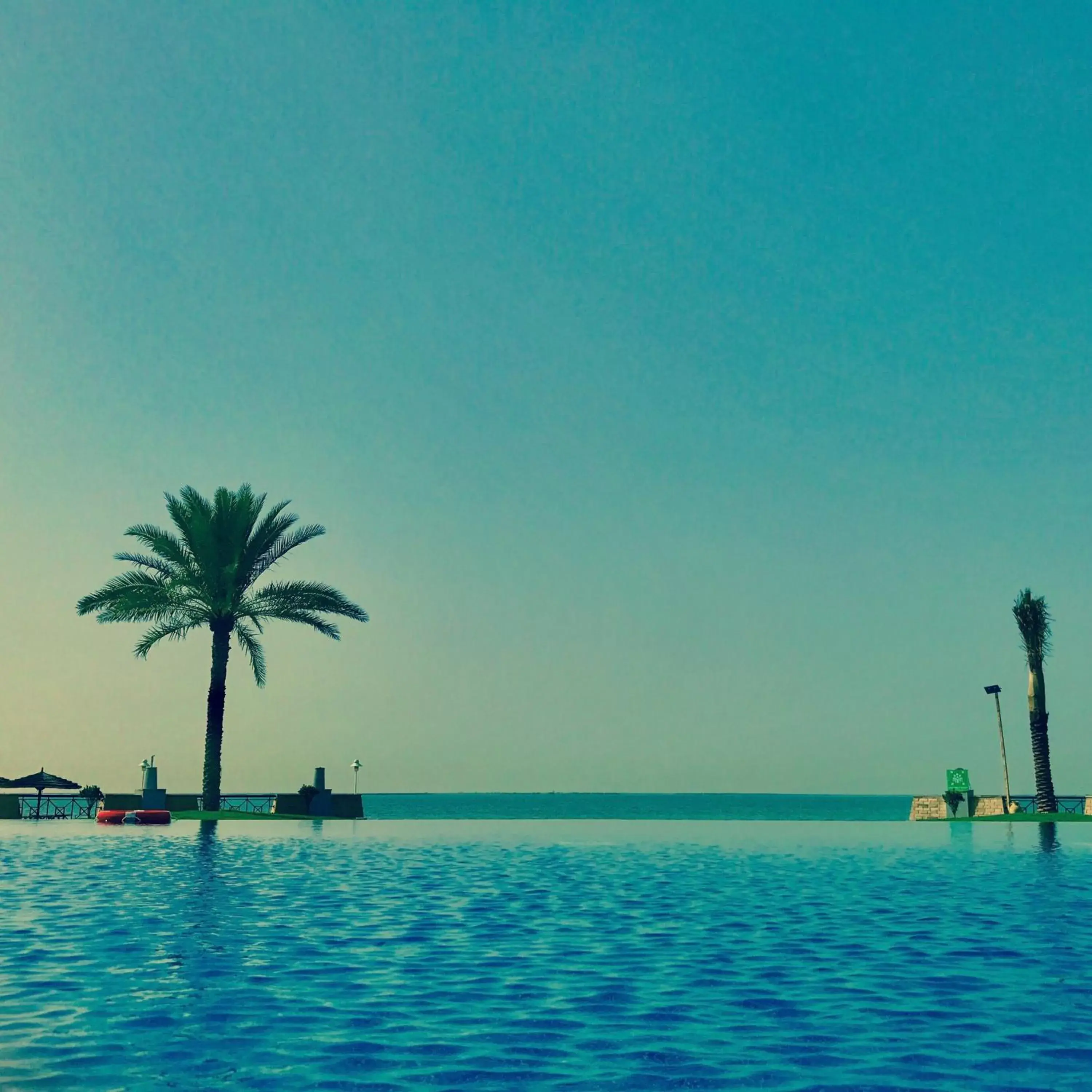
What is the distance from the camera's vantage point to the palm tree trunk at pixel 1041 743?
4988 centimetres

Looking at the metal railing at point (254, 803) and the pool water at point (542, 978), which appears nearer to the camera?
the pool water at point (542, 978)

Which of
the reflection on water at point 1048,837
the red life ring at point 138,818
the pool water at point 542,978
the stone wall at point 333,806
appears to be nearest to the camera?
the pool water at point 542,978

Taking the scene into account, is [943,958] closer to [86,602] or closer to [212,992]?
[212,992]

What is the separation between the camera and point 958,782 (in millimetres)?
52031

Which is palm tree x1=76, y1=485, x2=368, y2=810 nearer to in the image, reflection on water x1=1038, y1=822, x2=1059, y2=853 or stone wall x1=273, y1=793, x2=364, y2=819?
stone wall x1=273, y1=793, x2=364, y2=819

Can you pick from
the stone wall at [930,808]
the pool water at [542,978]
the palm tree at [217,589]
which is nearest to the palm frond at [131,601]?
the palm tree at [217,589]

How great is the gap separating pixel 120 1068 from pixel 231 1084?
37.2 inches

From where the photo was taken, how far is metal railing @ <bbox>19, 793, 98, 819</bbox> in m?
49.2

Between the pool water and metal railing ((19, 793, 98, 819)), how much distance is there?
89.3 feet

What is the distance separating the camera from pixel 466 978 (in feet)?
36.9

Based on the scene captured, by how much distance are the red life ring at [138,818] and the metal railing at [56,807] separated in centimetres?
774

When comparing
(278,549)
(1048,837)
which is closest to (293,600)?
(278,549)

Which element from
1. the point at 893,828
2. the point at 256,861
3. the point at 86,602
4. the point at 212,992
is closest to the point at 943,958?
the point at 212,992

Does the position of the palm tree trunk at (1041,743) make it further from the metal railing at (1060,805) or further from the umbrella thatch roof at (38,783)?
the umbrella thatch roof at (38,783)
